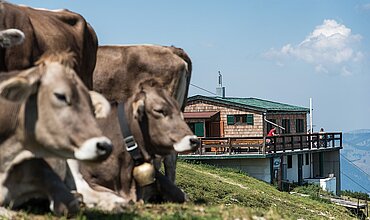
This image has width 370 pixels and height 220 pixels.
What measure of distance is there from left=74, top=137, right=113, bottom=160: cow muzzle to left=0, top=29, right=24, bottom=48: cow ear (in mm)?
1724

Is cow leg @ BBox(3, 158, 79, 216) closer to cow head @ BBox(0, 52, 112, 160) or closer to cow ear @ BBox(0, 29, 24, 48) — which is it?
cow head @ BBox(0, 52, 112, 160)

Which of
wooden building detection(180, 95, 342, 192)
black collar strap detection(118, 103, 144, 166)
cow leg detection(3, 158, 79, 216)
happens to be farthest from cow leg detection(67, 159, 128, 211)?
wooden building detection(180, 95, 342, 192)

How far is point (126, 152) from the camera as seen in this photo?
7.50m

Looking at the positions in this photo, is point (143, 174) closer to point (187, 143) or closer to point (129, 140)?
point (129, 140)

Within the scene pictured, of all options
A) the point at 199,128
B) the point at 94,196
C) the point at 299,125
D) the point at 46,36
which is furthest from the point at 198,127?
the point at 94,196

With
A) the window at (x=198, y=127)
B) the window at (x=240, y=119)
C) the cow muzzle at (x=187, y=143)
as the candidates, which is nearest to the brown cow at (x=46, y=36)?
the cow muzzle at (x=187, y=143)

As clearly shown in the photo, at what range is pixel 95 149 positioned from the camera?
4.96m

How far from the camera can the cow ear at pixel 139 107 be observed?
757 centimetres

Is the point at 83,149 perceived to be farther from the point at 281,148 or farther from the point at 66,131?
the point at 281,148

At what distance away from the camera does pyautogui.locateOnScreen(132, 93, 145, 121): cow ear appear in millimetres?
7570

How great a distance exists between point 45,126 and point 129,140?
242 centimetres

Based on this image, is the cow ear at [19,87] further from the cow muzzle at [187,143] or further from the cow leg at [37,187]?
the cow muzzle at [187,143]

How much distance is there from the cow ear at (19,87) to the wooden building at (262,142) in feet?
83.7

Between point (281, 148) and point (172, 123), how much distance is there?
1067 inches
